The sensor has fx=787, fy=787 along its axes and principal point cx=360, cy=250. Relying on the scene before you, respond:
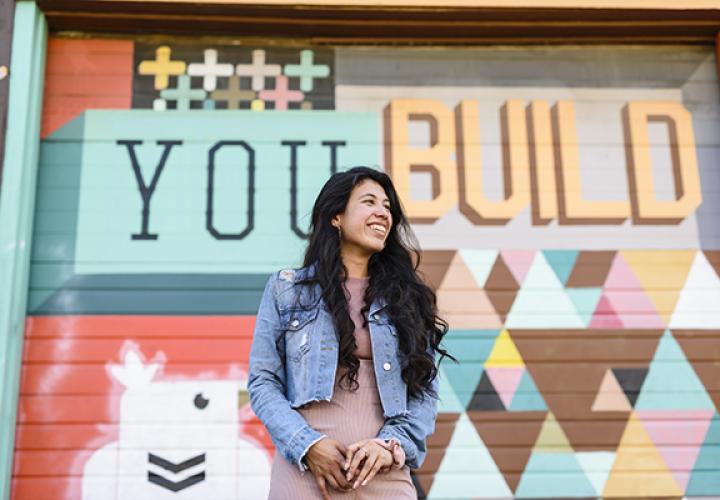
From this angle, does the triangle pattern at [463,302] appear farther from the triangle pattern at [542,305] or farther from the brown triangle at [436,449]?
the brown triangle at [436,449]

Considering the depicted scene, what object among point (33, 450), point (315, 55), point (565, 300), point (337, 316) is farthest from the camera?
point (315, 55)

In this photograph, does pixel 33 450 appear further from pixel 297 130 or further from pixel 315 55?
pixel 315 55

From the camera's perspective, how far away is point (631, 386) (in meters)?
4.49

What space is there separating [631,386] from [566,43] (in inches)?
85.4

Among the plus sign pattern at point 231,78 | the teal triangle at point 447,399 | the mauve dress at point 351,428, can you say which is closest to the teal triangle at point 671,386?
the teal triangle at point 447,399

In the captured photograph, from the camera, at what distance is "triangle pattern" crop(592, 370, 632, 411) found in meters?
4.46

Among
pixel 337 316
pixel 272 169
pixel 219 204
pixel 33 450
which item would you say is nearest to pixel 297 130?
pixel 272 169

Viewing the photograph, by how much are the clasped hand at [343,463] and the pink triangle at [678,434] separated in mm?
2866

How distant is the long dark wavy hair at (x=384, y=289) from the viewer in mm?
2283

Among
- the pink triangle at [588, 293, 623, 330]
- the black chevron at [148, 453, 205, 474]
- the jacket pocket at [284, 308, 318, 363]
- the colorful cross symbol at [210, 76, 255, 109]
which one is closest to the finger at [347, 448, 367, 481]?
the jacket pocket at [284, 308, 318, 363]

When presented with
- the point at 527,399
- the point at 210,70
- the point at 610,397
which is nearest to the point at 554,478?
the point at 527,399

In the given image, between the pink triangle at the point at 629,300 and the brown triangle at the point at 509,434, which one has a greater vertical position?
the pink triangle at the point at 629,300

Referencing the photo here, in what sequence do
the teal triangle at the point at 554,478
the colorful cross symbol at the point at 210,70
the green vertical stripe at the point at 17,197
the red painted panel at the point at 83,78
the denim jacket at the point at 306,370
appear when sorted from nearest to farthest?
1. the denim jacket at the point at 306,370
2. the green vertical stripe at the point at 17,197
3. the teal triangle at the point at 554,478
4. the red painted panel at the point at 83,78
5. the colorful cross symbol at the point at 210,70

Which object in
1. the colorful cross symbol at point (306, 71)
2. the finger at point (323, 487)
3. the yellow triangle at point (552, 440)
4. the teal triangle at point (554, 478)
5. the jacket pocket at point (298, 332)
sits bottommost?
the teal triangle at point (554, 478)
